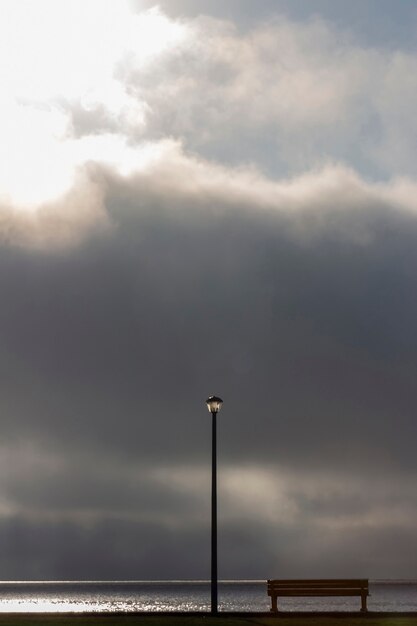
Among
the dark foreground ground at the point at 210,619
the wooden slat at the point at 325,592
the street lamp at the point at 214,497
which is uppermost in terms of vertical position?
the street lamp at the point at 214,497

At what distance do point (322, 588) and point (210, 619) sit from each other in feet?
20.4

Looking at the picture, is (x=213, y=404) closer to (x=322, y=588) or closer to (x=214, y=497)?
(x=214, y=497)

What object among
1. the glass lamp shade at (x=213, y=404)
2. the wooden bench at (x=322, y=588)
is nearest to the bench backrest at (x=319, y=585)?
the wooden bench at (x=322, y=588)

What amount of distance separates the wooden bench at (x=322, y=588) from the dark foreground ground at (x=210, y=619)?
174cm

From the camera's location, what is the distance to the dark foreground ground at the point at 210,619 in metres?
29.8

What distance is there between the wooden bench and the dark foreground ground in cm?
174

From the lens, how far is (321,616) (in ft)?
109

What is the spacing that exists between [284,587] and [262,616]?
302cm

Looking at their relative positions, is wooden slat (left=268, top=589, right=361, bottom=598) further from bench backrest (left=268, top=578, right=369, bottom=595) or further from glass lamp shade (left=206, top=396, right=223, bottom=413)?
glass lamp shade (left=206, top=396, right=223, bottom=413)

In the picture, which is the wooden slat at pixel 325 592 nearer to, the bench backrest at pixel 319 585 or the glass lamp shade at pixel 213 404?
the bench backrest at pixel 319 585

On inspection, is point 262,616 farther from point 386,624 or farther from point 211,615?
point 386,624

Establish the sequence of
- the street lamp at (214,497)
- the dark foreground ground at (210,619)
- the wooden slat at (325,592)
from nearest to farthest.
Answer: the dark foreground ground at (210,619), the street lamp at (214,497), the wooden slat at (325,592)

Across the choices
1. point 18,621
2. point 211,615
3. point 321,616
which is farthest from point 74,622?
point 321,616

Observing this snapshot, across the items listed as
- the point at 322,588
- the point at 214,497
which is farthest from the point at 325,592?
the point at 214,497
